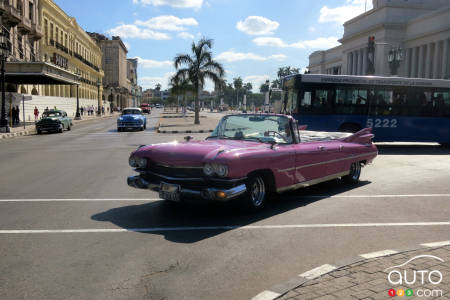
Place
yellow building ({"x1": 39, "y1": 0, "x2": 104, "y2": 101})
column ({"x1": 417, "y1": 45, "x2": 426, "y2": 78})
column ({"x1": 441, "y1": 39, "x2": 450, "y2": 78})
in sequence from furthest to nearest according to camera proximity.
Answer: column ({"x1": 417, "y1": 45, "x2": 426, "y2": 78})
column ({"x1": 441, "y1": 39, "x2": 450, "y2": 78})
yellow building ({"x1": 39, "y1": 0, "x2": 104, "y2": 101})

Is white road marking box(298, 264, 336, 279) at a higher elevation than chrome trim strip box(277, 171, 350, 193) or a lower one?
lower

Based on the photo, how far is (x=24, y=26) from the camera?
4466 centimetres

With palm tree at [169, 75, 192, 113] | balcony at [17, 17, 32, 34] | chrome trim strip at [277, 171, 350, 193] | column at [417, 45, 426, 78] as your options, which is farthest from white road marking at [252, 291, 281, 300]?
column at [417, 45, 426, 78]

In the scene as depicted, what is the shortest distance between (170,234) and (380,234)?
8.59 feet

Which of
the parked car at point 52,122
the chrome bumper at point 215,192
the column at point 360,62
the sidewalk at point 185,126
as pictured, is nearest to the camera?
the chrome bumper at point 215,192

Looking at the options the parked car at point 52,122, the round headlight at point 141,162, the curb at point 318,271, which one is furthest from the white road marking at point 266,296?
the parked car at point 52,122

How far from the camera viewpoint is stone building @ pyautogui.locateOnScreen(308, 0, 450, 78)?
2522 inches

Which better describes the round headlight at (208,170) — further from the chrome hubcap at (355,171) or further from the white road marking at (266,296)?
the chrome hubcap at (355,171)

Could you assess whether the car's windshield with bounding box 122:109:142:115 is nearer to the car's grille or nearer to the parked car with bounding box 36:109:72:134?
the parked car with bounding box 36:109:72:134

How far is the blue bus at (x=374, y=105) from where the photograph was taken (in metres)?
17.9

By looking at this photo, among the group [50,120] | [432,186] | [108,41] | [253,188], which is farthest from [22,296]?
[108,41]

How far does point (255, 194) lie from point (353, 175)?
11.6ft

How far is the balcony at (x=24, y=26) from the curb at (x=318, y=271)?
46394mm

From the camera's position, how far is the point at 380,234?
219 inches
